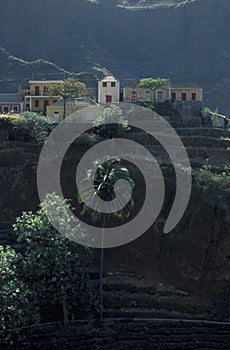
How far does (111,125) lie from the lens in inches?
2280

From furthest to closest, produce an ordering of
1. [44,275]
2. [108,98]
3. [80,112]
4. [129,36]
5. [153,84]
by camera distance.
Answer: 1. [129,36]
2. [108,98]
3. [153,84]
4. [80,112]
5. [44,275]

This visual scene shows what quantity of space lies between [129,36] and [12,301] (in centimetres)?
10054

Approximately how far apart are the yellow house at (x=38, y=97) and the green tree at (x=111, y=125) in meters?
13.4

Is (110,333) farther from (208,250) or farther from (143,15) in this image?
(143,15)

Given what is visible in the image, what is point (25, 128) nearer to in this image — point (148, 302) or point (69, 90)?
point (69, 90)

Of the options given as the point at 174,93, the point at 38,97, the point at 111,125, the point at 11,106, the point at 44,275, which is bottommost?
the point at 44,275

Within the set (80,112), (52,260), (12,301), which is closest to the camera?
(12,301)

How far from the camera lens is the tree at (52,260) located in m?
42.7

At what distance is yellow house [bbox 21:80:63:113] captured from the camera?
237ft

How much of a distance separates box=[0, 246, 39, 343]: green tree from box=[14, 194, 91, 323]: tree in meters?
1.05

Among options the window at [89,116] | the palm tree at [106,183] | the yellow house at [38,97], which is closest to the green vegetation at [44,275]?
the palm tree at [106,183]

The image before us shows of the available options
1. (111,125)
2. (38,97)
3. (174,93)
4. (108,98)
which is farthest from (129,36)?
(111,125)

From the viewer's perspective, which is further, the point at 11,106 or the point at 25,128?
the point at 11,106

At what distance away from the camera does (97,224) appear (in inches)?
2021
